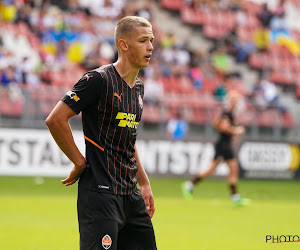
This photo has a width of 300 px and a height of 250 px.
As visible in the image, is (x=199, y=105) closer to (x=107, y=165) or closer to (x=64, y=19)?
(x=64, y=19)

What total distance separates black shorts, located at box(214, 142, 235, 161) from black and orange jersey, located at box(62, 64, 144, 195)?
32.3ft

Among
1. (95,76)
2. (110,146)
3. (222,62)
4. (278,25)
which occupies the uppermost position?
(278,25)

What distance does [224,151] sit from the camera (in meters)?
14.6

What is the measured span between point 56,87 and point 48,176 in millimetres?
2459

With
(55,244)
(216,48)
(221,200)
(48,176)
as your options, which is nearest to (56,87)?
(48,176)

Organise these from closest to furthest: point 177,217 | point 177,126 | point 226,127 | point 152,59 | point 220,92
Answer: point 177,217, point 226,127, point 177,126, point 220,92, point 152,59

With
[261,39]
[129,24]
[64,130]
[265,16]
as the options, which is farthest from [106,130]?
[265,16]

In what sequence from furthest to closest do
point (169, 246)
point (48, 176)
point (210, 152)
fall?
point (210, 152)
point (48, 176)
point (169, 246)

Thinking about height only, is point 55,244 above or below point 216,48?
below

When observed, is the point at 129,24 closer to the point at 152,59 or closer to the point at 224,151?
the point at 224,151

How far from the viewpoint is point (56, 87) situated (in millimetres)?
18531

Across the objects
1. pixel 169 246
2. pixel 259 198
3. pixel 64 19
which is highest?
pixel 64 19

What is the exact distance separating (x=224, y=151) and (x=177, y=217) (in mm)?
2965

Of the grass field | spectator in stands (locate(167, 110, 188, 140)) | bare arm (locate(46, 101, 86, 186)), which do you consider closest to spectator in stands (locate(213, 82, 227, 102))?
spectator in stands (locate(167, 110, 188, 140))
